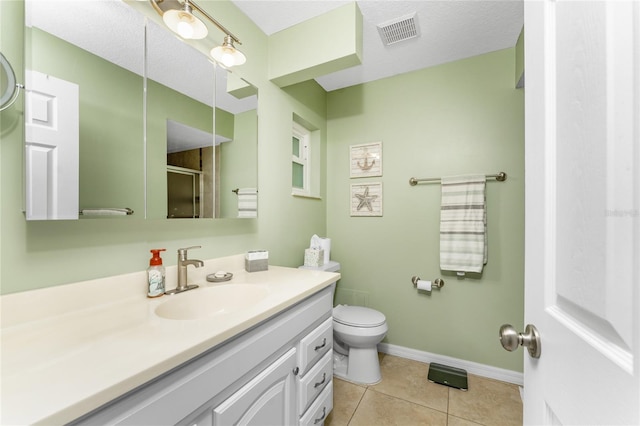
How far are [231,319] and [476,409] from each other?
67.7 inches

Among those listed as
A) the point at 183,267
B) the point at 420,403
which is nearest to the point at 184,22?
the point at 183,267

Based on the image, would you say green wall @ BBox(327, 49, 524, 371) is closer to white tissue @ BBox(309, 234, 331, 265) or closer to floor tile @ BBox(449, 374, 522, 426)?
floor tile @ BBox(449, 374, 522, 426)

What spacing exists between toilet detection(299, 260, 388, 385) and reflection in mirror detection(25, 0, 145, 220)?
1.37m

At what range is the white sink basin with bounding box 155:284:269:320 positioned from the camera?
1.02 metres

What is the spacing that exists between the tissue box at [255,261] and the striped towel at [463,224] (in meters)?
1.35

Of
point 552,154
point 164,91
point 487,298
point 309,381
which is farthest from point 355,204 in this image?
point 552,154

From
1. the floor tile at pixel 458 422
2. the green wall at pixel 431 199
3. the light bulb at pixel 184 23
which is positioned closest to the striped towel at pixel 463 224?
the green wall at pixel 431 199

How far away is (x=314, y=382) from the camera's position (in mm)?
1179

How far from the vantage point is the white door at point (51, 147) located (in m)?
0.75

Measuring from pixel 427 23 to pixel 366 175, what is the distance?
3.67 feet

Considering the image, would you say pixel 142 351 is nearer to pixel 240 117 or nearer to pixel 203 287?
pixel 203 287

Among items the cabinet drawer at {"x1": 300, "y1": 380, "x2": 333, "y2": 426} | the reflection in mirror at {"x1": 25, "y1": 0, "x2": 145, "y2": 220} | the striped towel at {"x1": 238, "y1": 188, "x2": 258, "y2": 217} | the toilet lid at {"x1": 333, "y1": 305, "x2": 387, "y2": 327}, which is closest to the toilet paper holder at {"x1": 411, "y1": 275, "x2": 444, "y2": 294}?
the toilet lid at {"x1": 333, "y1": 305, "x2": 387, "y2": 327}

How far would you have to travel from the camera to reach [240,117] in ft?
4.93

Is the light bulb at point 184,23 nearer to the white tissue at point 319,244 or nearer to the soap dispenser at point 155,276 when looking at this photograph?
the soap dispenser at point 155,276
